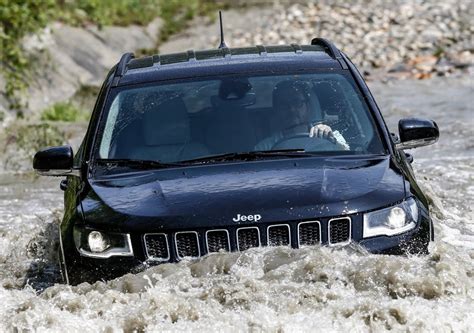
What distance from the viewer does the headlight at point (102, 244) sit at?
6.43 meters

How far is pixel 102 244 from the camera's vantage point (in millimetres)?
6488

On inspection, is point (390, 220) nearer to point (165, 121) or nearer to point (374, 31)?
point (165, 121)

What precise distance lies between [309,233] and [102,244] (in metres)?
1.02

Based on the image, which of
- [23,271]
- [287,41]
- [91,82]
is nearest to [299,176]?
[23,271]

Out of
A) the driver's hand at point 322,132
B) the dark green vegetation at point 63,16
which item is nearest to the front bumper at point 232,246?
the driver's hand at point 322,132

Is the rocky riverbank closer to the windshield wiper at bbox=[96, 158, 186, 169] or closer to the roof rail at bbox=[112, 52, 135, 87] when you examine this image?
the roof rail at bbox=[112, 52, 135, 87]

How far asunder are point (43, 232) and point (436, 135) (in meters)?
3.27

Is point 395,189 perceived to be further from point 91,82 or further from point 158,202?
point 91,82

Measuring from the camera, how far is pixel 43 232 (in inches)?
376

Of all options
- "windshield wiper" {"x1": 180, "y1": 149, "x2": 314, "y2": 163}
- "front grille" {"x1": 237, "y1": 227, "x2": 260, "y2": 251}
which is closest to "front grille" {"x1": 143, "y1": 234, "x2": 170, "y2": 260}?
"front grille" {"x1": 237, "y1": 227, "x2": 260, "y2": 251}

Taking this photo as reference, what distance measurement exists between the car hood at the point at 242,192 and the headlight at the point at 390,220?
42mm

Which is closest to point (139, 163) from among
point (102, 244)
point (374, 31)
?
point (102, 244)

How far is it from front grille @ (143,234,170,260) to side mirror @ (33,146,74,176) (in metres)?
1.26

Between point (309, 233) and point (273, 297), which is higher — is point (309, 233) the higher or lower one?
the higher one
